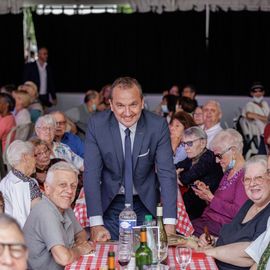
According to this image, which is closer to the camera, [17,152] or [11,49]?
[17,152]

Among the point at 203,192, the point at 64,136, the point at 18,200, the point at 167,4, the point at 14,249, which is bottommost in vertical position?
the point at 203,192

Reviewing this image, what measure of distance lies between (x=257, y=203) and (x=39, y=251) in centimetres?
129

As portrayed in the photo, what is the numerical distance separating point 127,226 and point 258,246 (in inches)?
29.6

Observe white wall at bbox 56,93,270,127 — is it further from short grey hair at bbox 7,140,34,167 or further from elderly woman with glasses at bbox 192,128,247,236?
short grey hair at bbox 7,140,34,167

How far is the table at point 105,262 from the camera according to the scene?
4.06 meters

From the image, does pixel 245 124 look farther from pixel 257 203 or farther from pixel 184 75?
pixel 257 203

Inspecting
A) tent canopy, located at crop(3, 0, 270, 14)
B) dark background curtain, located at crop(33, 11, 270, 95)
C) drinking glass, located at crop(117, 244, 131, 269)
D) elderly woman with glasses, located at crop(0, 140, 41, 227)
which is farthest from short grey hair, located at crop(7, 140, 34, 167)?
dark background curtain, located at crop(33, 11, 270, 95)

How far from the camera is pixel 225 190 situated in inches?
211

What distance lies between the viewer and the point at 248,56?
43.9 feet

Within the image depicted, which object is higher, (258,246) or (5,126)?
(5,126)

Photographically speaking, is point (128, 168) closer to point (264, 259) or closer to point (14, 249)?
point (264, 259)

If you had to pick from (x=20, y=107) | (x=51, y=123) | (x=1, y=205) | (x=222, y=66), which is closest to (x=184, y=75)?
(x=222, y=66)

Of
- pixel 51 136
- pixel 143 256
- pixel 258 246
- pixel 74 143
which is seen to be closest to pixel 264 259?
pixel 258 246

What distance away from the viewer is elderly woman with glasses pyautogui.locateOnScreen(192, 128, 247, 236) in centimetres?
527
